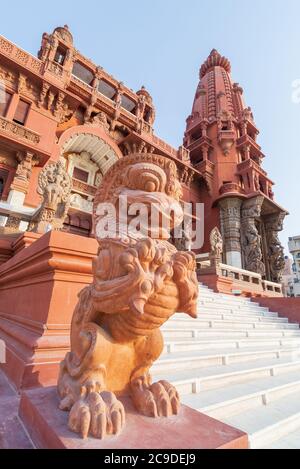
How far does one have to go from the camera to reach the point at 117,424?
0.89m

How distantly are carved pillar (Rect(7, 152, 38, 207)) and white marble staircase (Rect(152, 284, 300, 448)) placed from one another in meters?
6.17

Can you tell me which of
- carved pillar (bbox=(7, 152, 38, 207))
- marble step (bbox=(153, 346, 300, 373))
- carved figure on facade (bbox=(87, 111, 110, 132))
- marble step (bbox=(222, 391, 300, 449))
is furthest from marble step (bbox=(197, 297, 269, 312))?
carved figure on facade (bbox=(87, 111, 110, 132))

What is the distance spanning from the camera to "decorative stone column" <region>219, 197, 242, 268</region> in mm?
11867

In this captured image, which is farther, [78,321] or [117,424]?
[78,321]

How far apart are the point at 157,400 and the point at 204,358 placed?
1.70 m

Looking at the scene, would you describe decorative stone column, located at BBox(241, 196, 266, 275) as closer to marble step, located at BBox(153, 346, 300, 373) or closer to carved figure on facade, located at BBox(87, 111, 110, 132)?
carved figure on facade, located at BBox(87, 111, 110, 132)

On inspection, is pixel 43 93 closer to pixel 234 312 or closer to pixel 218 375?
pixel 234 312

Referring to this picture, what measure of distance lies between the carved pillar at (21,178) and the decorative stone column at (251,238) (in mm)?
10507

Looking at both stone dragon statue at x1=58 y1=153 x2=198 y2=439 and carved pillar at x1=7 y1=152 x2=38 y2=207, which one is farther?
carved pillar at x1=7 y1=152 x2=38 y2=207

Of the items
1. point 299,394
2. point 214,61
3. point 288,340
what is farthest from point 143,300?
point 214,61

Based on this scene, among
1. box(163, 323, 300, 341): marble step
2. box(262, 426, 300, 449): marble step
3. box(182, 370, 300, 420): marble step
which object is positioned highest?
box(163, 323, 300, 341): marble step
